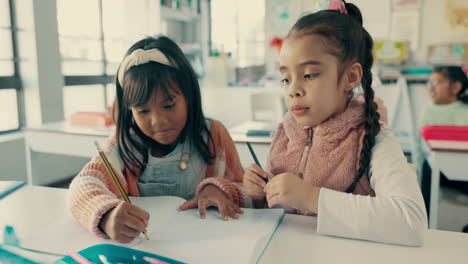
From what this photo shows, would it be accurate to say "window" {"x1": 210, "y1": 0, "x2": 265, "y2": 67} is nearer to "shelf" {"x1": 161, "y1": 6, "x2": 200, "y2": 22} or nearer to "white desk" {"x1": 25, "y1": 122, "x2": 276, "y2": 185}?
"shelf" {"x1": 161, "y1": 6, "x2": 200, "y2": 22}

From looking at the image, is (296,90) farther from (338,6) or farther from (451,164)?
(451,164)

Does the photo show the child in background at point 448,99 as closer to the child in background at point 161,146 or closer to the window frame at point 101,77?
the child in background at point 161,146

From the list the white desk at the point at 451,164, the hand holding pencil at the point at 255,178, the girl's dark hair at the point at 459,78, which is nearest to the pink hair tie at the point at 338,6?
the hand holding pencil at the point at 255,178

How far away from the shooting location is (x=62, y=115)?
118 inches

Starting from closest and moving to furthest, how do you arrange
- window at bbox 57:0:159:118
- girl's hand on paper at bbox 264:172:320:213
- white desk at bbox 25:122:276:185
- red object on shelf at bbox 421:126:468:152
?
girl's hand on paper at bbox 264:172:320:213
red object on shelf at bbox 421:126:468:152
white desk at bbox 25:122:276:185
window at bbox 57:0:159:118

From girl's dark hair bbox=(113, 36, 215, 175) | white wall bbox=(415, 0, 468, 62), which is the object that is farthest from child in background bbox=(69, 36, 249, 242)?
white wall bbox=(415, 0, 468, 62)

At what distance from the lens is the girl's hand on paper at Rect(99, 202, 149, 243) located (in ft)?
1.82

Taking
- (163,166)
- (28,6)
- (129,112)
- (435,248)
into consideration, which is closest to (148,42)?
(129,112)

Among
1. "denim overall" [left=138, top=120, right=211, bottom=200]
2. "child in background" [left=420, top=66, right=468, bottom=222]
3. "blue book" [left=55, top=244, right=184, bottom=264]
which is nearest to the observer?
"blue book" [left=55, top=244, right=184, bottom=264]

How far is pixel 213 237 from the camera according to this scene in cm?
56

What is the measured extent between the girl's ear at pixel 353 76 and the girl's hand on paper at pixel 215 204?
1.02 feet

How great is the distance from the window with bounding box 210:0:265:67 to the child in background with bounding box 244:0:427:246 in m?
4.51

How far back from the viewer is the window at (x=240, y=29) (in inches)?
205

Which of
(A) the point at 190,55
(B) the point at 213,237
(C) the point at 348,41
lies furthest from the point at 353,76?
(A) the point at 190,55
